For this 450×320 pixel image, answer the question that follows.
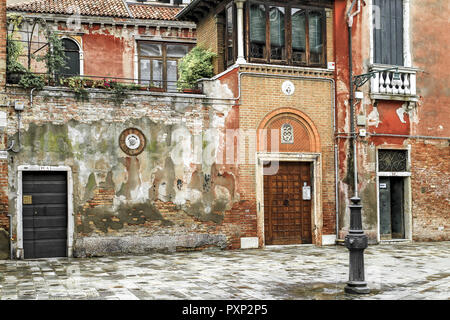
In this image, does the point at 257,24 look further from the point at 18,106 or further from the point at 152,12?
the point at 152,12

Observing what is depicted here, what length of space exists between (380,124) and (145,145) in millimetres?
7194

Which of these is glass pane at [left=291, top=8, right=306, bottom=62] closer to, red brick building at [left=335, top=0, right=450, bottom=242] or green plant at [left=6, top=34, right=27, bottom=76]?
red brick building at [left=335, top=0, right=450, bottom=242]

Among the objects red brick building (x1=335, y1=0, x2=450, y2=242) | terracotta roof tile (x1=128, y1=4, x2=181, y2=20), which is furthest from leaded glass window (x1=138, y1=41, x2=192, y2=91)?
red brick building (x1=335, y1=0, x2=450, y2=242)

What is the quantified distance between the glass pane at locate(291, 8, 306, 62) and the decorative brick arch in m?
1.65

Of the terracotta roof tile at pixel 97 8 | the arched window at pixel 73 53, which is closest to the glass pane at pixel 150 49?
the terracotta roof tile at pixel 97 8

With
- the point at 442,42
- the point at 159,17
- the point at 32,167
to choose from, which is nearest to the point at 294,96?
the point at 442,42

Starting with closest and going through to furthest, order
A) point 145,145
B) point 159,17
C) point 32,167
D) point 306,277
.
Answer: point 306,277
point 32,167
point 145,145
point 159,17

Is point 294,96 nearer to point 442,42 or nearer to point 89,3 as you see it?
point 442,42

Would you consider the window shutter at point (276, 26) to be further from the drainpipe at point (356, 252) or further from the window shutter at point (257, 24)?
the drainpipe at point (356, 252)

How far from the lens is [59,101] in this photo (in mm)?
13203

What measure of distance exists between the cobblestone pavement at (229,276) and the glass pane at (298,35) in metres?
5.64

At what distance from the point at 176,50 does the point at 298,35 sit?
326 inches

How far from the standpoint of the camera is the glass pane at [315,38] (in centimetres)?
1593

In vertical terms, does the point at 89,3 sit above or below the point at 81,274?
above
